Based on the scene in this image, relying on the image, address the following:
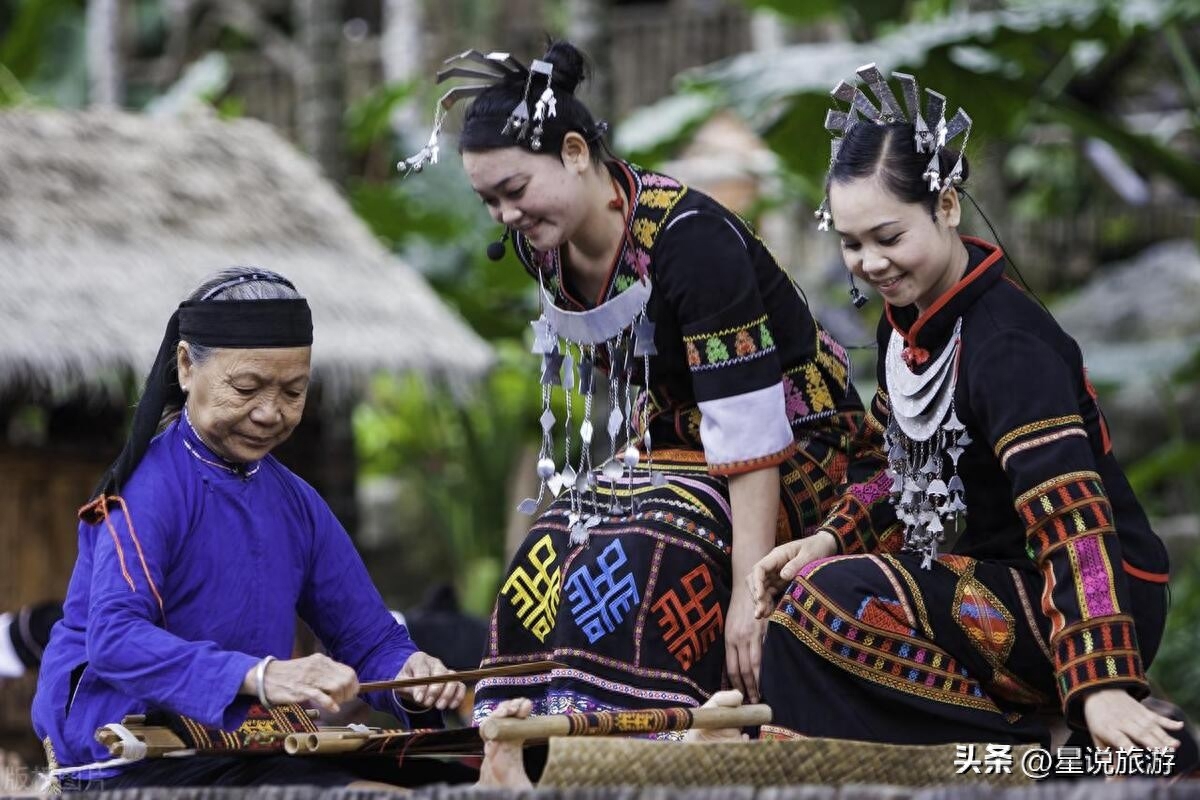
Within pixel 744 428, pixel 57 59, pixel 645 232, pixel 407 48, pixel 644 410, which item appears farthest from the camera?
pixel 57 59

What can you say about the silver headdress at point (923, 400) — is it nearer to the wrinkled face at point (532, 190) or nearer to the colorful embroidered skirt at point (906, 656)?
the colorful embroidered skirt at point (906, 656)

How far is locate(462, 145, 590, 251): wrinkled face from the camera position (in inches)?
160

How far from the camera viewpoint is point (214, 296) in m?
3.78

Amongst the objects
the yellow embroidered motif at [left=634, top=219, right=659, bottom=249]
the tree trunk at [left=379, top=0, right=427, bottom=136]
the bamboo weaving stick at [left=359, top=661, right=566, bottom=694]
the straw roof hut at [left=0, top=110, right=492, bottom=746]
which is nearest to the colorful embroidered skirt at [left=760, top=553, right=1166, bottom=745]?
the bamboo weaving stick at [left=359, top=661, right=566, bottom=694]

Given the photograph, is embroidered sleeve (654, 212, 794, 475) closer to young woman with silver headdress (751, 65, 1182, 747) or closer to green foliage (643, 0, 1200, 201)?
young woman with silver headdress (751, 65, 1182, 747)

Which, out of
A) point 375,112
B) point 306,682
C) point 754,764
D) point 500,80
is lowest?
point 754,764

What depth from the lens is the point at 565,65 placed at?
4.17 meters

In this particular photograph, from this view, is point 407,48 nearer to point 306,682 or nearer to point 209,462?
point 209,462

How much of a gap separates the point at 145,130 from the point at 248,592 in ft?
22.7

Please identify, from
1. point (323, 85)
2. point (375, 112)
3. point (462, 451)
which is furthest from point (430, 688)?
point (462, 451)

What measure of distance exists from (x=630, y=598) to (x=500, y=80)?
1201 mm

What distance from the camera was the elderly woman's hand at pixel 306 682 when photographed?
3.38 m

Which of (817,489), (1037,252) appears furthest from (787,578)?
(1037,252)

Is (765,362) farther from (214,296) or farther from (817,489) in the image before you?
(214,296)
